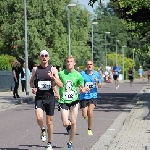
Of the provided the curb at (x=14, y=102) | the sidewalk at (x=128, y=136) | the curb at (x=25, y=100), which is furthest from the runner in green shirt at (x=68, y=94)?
the curb at (x=25, y=100)

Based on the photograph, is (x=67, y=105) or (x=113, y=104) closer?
(x=67, y=105)

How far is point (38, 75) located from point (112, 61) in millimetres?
97631

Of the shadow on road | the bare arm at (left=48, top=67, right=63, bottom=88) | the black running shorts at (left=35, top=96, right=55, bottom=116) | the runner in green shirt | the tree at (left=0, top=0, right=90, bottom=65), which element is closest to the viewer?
the bare arm at (left=48, top=67, right=63, bottom=88)

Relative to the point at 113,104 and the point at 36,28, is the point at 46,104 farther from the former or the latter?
the point at 36,28

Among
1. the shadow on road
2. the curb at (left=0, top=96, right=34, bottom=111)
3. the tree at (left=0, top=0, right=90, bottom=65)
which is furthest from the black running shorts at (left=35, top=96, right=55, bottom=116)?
the tree at (left=0, top=0, right=90, bottom=65)

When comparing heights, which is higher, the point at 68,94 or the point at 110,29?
the point at 110,29

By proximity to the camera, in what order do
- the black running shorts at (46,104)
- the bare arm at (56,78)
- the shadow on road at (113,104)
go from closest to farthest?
the bare arm at (56,78), the black running shorts at (46,104), the shadow on road at (113,104)

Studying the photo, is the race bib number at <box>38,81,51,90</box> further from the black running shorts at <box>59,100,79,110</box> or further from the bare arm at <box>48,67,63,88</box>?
the black running shorts at <box>59,100,79,110</box>

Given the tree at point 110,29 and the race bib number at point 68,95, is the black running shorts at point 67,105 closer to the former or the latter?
the race bib number at point 68,95

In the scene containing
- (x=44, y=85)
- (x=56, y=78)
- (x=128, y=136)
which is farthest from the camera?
(x=128, y=136)

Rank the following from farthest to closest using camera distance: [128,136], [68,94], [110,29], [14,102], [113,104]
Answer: [110,29], [14,102], [113,104], [128,136], [68,94]

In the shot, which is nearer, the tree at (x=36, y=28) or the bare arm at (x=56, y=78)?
the bare arm at (x=56, y=78)

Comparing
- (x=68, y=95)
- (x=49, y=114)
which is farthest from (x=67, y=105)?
(x=49, y=114)

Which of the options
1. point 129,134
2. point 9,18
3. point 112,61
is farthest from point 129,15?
point 112,61
